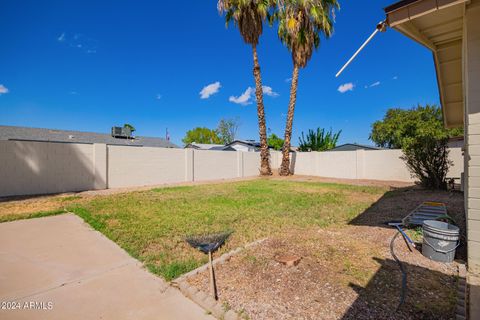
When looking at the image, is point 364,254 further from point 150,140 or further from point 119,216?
point 150,140

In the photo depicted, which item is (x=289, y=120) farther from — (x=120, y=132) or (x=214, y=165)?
(x=120, y=132)

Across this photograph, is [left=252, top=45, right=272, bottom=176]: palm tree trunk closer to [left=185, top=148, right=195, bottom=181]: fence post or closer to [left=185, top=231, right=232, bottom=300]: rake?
[left=185, top=148, right=195, bottom=181]: fence post

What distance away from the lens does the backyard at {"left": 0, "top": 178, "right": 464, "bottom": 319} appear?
2.34 metres

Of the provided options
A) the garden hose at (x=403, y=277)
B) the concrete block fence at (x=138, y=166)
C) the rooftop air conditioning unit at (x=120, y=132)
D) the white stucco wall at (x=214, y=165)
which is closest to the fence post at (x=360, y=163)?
the concrete block fence at (x=138, y=166)

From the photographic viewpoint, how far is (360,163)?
16.3m

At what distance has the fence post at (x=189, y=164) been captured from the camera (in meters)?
14.8

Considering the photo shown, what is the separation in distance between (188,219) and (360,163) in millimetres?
14377

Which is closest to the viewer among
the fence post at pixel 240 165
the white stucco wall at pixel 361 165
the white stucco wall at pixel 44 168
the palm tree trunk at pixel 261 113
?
the white stucco wall at pixel 44 168

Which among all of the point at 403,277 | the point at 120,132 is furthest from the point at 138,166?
the point at 120,132

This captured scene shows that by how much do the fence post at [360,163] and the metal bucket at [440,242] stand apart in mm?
13947

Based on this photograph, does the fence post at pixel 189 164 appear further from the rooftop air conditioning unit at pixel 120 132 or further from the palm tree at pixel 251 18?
the rooftop air conditioning unit at pixel 120 132

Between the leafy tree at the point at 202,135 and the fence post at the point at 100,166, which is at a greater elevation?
the leafy tree at the point at 202,135

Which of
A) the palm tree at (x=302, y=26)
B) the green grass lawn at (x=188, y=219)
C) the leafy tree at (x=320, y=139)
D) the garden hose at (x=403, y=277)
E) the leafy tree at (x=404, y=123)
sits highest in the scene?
the palm tree at (x=302, y=26)

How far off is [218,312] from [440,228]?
3.20m
